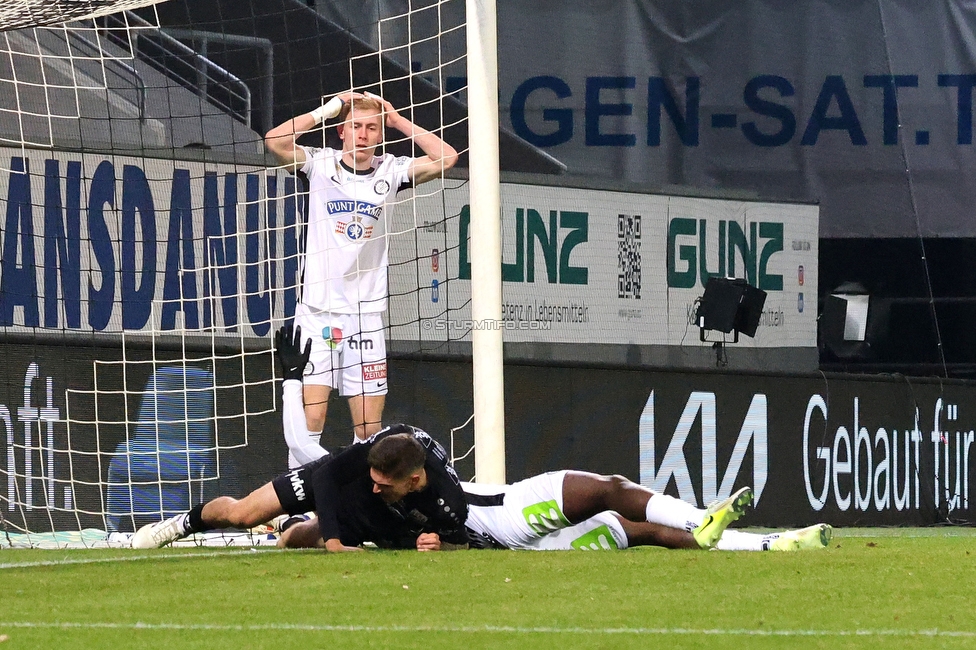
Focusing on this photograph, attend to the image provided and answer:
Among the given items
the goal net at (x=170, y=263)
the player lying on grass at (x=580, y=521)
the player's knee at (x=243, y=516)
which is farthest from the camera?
the goal net at (x=170, y=263)

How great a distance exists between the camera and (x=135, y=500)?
9.01 metres

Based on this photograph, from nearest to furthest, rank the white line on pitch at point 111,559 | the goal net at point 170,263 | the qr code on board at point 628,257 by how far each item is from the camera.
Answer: the white line on pitch at point 111,559, the goal net at point 170,263, the qr code on board at point 628,257

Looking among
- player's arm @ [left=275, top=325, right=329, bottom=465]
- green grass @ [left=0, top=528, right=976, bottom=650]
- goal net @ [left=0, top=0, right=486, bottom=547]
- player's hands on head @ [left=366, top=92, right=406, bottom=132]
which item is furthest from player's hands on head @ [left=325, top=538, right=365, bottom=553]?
player's hands on head @ [left=366, top=92, right=406, bottom=132]

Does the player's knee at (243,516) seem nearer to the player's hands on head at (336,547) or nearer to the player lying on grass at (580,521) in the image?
the player's hands on head at (336,547)

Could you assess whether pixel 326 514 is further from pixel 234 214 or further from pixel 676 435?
pixel 676 435

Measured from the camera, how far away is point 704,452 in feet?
35.4

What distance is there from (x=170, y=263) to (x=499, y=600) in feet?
17.7

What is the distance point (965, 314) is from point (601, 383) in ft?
16.1

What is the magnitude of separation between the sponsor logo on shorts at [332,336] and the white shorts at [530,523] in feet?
9.08

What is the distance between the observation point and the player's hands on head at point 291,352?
9367mm

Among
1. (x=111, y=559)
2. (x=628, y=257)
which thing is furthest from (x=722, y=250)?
(x=111, y=559)

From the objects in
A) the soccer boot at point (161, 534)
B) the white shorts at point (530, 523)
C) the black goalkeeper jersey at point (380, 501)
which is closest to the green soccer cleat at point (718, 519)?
the white shorts at point (530, 523)

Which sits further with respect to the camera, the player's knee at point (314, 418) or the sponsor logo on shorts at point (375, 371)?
the sponsor logo on shorts at point (375, 371)

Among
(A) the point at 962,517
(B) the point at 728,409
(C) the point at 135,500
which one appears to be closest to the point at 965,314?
(A) the point at 962,517
